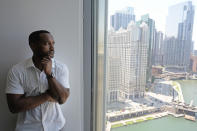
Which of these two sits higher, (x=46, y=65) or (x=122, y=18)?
(x=122, y=18)

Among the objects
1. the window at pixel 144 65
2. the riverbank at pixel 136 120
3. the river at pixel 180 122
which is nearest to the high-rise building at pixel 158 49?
the window at pixel 144 65

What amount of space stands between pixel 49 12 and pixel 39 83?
66 centimetres

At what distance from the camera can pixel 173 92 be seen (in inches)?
34.9

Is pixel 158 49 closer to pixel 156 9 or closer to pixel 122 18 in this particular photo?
pixel 156 9

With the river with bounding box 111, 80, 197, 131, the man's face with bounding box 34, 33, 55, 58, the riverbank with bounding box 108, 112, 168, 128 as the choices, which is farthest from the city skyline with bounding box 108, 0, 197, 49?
the man's face with bounding box 34, 33, 55, 58

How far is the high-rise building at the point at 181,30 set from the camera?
764 mm

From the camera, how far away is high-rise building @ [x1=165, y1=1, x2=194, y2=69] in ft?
2.51

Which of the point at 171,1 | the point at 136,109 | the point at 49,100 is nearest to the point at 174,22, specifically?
the point at 171,1

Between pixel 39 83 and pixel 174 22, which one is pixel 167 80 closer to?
pixel 174 22

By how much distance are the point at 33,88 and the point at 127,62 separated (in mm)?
782

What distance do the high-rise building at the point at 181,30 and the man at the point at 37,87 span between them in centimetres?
81

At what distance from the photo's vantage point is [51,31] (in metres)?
1.38

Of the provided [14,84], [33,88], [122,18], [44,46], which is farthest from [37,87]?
[122,18]

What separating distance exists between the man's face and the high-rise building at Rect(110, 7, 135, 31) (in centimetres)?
59
